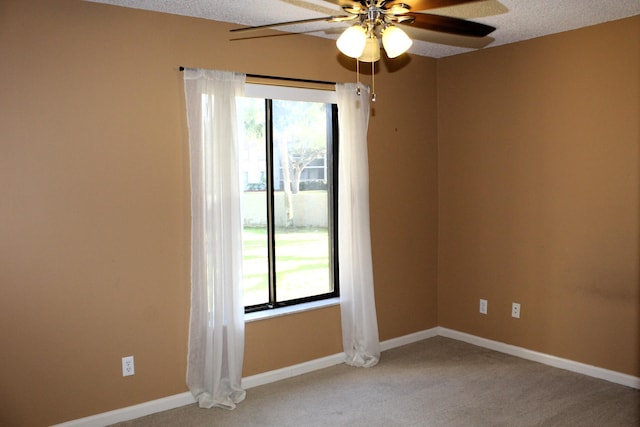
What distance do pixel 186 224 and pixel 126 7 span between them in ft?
4.27

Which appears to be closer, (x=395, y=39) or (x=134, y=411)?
Result: (x=395, y=39)

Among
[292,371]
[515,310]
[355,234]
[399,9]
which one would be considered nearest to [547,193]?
[515,310]

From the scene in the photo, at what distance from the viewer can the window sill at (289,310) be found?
371 centimetres

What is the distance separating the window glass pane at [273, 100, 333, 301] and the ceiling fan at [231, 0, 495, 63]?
1524 millimetres

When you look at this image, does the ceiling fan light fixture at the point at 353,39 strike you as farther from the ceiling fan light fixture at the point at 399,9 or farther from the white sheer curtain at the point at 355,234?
the white sheer curtain at the point at 355,234

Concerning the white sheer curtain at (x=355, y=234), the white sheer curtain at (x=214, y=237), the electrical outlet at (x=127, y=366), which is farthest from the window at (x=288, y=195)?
the electrical outlet at (x=127, y=366)

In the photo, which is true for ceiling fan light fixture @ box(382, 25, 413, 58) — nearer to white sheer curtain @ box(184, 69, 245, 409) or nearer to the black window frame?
white sheer curtain @ box(184, 69, 245, 409)

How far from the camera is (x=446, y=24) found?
2346mm

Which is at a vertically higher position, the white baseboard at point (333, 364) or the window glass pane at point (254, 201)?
the window glass pane at point (254, 201)

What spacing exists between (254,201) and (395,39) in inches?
73.7

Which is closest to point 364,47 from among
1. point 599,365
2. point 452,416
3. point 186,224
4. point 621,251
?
point 186,224

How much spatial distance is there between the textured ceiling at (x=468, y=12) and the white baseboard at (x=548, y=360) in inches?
92.2

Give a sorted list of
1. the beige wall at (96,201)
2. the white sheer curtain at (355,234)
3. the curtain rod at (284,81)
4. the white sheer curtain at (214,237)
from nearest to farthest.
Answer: the beige wall at (96,201)
the white sheer curtain at (214,237)
the curtain rod at (284,81)
the white sheer curtain at (355,234)

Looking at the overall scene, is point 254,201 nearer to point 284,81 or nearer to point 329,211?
point 329,211
